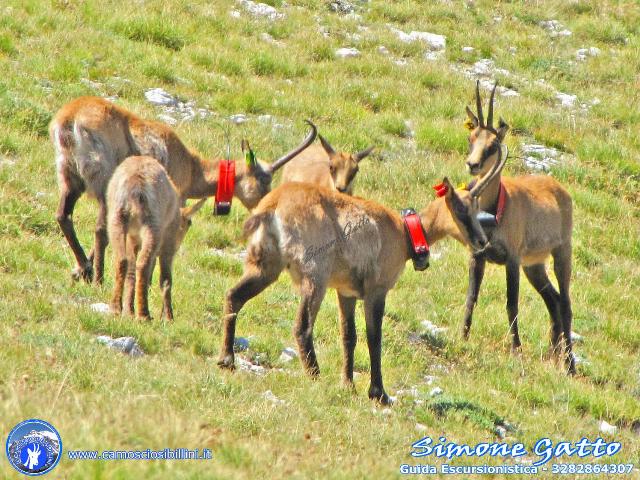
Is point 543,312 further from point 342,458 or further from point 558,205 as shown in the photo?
point 342,458

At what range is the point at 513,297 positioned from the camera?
11.9 m

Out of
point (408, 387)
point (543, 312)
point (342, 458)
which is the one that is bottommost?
point (543, 312)

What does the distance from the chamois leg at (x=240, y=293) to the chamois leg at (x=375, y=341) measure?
102 cm

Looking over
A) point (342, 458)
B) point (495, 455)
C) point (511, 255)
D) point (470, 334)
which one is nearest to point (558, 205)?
point (511, 255)

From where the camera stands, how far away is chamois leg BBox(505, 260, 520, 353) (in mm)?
11812

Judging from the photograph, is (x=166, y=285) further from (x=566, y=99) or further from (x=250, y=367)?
(x=566, y=99)

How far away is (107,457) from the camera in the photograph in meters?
5.53

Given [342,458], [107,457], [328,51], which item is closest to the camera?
[107,457]

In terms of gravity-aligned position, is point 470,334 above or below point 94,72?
below

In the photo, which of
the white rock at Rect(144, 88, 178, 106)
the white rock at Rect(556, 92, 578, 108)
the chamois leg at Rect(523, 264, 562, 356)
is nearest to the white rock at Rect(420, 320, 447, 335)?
the chamois leg at Rect(523, 264, 562, 356)

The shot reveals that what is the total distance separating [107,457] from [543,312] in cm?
856

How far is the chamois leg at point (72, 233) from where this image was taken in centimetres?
1075

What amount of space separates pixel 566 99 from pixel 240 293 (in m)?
12.1

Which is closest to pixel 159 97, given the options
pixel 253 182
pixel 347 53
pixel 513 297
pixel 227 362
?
pixel 253 182
